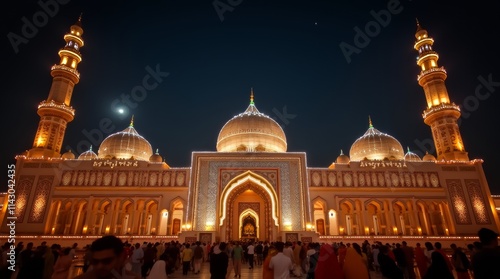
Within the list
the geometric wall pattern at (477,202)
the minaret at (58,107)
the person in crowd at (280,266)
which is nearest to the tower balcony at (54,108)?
the minaret at (58,107)

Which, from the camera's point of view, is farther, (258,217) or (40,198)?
(258,217)

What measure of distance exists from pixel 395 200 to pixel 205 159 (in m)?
14.1

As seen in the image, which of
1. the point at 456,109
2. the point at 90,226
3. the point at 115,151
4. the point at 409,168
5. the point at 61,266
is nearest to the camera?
the point at 61,266

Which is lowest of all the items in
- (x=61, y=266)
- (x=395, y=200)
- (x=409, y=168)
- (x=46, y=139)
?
(x=61, y=266)

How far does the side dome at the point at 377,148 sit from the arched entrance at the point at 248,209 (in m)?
10.6

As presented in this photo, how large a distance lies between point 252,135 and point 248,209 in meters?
5.95

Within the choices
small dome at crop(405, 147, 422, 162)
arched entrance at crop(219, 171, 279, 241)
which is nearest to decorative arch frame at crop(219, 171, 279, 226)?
arched entrance at crop(219, 171, 279, 241)

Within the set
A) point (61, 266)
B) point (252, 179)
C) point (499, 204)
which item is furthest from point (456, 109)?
point (61, 266)

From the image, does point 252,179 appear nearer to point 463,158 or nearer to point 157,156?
point 157,156

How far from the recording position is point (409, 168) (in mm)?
23422

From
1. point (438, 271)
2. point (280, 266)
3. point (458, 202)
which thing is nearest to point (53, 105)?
point (280, 266)

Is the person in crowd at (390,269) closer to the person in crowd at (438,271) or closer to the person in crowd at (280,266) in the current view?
the person in crowd at (438,271)

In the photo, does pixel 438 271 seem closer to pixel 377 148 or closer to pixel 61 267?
pixel 61 267

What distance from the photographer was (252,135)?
83.4ft
